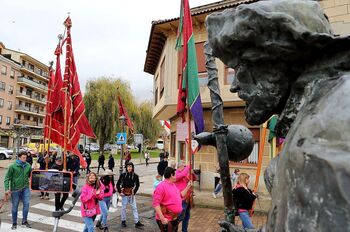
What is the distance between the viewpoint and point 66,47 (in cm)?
1068

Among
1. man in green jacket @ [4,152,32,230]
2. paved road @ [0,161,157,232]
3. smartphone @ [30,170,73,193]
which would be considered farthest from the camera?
smartphone @ [30,170,73,193]

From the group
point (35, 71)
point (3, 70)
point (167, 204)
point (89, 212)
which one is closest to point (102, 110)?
point (89, 212)

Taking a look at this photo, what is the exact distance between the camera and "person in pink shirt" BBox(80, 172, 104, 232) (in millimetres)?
6691

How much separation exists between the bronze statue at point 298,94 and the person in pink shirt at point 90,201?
6.06m

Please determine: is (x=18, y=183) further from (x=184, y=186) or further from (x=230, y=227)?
(x=230, y=227)

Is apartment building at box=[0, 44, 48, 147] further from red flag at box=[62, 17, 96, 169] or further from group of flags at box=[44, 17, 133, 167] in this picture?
red flag at box=[62, 17, 96, 169]

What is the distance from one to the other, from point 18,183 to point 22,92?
5696 cm

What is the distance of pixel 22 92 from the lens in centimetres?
5922

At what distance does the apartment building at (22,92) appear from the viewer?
53.5m

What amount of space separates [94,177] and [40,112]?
212ft

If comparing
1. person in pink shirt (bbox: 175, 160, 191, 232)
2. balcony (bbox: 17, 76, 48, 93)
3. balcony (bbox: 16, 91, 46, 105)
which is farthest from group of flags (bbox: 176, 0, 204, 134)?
balcony (bbox: 16, 91, 46, 105)

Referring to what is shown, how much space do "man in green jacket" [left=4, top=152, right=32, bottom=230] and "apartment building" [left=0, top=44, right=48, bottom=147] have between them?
4451 cm

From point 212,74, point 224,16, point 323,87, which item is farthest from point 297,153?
point 212,74

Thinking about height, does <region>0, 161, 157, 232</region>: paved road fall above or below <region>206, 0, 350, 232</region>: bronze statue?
below
